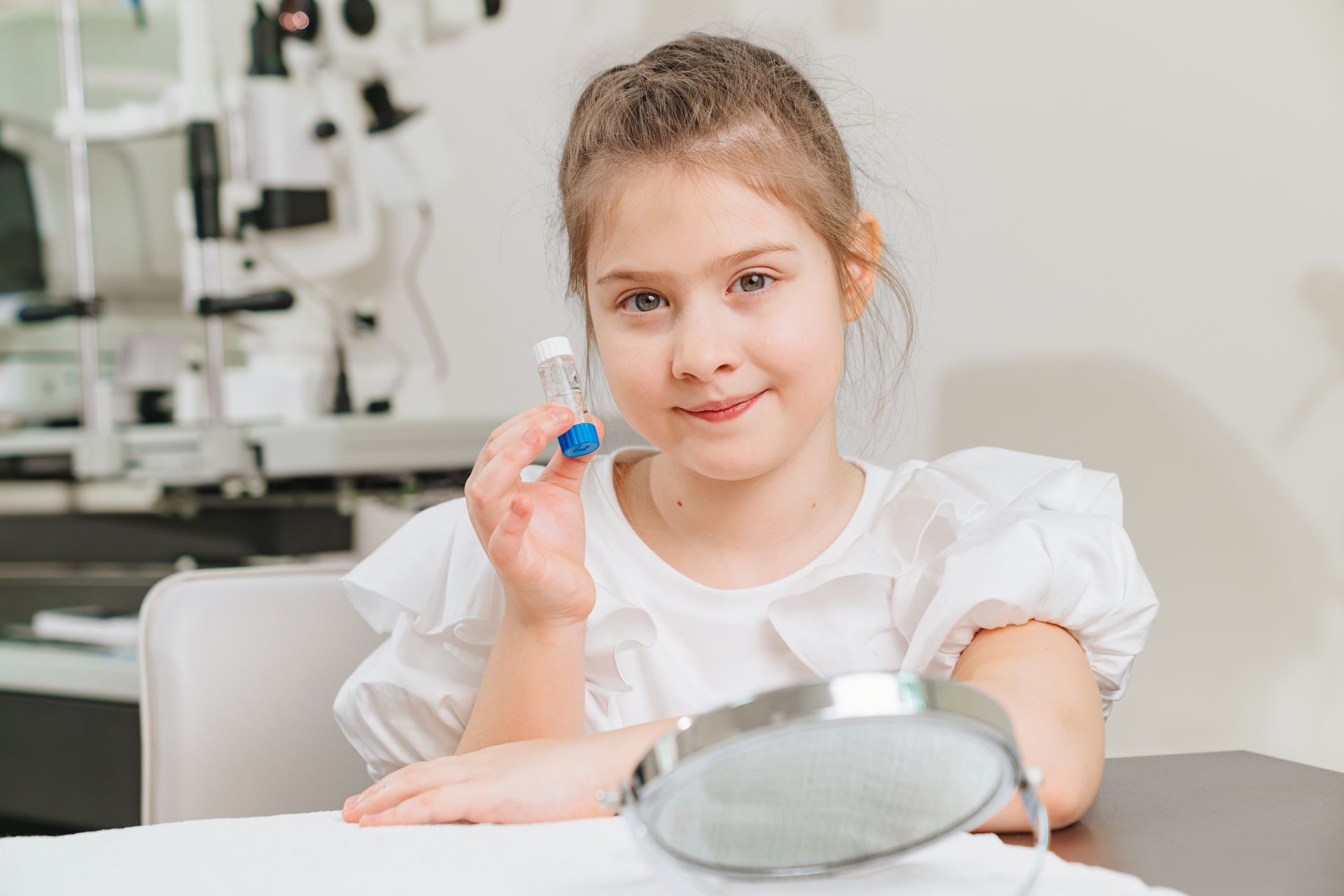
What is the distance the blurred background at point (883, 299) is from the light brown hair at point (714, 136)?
Result: 6.9 inches

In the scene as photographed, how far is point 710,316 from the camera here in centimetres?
77

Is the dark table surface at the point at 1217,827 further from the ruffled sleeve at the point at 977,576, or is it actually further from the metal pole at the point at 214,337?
the metal pole at the point at 214,337

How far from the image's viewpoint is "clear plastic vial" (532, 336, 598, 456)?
30.0 inches

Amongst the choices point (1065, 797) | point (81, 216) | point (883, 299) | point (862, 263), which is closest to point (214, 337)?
point (81, 216)

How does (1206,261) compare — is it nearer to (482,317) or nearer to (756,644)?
(756,644)

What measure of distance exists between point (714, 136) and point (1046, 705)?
0.44 metres

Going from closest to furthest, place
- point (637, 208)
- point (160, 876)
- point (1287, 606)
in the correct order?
point (160, 876) < point (637, 208) < point (1287, 606)

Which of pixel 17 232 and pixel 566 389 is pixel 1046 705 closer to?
pixel 566 389

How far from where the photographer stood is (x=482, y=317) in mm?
2135

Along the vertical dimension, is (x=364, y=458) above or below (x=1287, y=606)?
above

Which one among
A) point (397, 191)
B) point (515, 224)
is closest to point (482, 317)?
point (515, 224)

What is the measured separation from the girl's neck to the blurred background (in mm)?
294

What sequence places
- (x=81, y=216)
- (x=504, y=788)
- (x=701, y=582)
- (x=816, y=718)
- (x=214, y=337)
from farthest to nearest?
(x=81, y=216), (x=214, y=337), (x=701, y=582), (x=504, y=788), (x=816, y=718)

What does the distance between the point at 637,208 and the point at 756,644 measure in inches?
12.7
